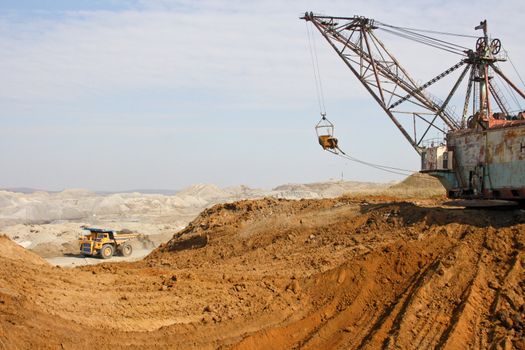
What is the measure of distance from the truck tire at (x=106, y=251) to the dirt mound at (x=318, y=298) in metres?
13.0

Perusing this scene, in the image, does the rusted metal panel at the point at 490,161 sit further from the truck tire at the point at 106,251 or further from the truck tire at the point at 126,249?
the truck tire at the point at 106,251

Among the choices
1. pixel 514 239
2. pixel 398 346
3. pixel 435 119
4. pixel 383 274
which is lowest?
pixel 398 346

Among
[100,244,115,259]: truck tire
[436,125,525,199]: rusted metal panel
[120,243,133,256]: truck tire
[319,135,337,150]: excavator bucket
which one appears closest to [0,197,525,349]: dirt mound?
[436,125,525,199]: rusted metal panel

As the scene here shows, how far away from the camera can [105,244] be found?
29.4m

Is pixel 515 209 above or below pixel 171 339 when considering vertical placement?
above

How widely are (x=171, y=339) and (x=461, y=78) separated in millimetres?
18948

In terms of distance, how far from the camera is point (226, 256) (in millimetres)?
19672

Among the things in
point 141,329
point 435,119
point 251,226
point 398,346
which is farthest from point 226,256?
point 435,119

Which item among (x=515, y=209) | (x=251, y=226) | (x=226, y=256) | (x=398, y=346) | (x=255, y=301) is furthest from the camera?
(x=251, y=226)

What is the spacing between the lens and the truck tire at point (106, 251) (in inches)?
1145

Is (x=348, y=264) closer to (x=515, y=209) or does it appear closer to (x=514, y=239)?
(x=514, y=239)

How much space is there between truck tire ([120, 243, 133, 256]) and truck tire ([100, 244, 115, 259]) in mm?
561

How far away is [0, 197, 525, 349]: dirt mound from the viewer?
10570 mm

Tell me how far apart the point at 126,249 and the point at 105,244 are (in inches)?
47.9
